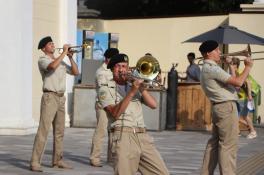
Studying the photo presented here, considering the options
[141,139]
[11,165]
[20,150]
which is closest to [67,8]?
[20,150]

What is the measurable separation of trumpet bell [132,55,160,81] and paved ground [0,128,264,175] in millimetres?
3718

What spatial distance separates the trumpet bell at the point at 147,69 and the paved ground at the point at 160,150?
12.2 ft

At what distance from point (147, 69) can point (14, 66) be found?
9.06 m

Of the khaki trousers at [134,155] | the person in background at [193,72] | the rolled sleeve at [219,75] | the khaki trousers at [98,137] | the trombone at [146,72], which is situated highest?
the trombone at [146,72]

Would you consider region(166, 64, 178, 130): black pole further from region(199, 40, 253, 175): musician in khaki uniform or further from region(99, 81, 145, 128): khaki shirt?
region(99, 81, 145, 128): khaki shirt

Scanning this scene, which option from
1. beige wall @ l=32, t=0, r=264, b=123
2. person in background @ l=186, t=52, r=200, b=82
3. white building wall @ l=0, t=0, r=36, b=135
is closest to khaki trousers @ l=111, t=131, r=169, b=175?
white building wall @ l=0, t=0, r=36, b=135

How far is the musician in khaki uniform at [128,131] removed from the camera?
7.75 meters

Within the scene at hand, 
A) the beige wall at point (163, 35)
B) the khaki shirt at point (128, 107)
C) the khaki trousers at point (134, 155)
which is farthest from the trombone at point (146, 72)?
the beige wall at point (163, 35)

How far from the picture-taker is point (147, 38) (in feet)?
83.1

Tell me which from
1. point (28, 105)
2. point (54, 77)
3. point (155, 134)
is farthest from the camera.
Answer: point (155, 134)

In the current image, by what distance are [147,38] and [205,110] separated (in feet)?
21.6

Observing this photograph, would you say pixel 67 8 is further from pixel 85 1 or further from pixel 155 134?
pixel 85 1

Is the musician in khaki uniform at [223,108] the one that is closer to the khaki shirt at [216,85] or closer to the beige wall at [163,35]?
the khaki shirt at [216,85]

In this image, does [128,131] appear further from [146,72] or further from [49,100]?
[49,100]
